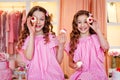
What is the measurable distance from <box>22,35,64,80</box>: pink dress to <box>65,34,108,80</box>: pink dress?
147 mm

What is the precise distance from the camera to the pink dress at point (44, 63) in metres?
1.44

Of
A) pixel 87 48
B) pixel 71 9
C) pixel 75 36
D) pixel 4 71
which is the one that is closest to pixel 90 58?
pixel 87 48

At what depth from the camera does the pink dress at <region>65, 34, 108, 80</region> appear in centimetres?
146

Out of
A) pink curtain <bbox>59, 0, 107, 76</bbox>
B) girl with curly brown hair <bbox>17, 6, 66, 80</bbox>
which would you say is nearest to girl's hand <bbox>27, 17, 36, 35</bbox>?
girl with curly brown hair <bbox>17, 6, 66, 80</bbox>

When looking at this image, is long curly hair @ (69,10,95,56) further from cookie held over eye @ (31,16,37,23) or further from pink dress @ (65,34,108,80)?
cookie held over eye @ (31,16,37,23)

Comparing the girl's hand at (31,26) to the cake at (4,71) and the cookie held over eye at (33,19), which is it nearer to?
the cookie held over eye at (33,19)

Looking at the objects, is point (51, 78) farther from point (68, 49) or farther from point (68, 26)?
point (68, 26)

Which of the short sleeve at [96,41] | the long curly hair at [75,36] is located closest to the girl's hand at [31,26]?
the long curly hair at [75,36]

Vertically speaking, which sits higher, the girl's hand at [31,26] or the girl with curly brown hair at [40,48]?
the girl's hand at [31,26]

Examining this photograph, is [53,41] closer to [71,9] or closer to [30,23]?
[30,23]

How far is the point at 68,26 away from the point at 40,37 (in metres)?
0.91

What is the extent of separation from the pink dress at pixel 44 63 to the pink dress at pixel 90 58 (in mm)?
147

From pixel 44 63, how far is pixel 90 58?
1.05 ft

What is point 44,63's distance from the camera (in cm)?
146
